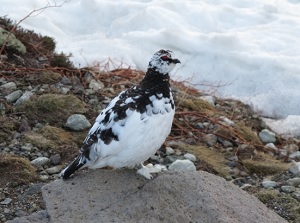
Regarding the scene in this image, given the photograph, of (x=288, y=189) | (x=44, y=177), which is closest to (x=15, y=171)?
(x=44, y=177)

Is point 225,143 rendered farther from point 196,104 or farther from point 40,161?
point 40,161

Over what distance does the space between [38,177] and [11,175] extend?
0.17 m

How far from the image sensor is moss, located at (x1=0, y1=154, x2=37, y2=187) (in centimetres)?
369

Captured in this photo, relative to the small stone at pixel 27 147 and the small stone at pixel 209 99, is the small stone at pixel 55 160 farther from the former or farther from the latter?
the small stone at pixel 209 99

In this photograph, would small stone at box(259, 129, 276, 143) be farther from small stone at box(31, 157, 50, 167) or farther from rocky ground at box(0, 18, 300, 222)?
small stone at box(31, 157, 50, 167)

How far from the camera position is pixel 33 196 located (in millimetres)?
3547

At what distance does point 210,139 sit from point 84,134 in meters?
1.11

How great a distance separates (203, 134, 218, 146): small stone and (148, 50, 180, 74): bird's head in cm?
189

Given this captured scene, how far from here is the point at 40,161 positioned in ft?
13.1

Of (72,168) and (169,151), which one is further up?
(72,168)

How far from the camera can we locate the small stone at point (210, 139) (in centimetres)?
493

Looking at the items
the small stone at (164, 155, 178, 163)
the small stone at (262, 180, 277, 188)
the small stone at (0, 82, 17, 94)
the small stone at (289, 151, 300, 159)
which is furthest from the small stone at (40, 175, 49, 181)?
the small stone at (289, 151, 300, 159)

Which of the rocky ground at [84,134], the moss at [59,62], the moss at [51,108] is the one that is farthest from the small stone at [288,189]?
the moss at [59,62]

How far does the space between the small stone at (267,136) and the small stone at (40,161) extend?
219 cm
